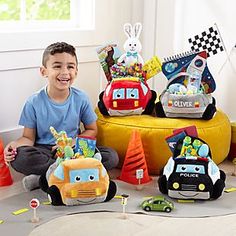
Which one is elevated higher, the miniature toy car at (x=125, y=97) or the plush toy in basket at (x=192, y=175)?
the miniature toy car at (x=125, y=97)

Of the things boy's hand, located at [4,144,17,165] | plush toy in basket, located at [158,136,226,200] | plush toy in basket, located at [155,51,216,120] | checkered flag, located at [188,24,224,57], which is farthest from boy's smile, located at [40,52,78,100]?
checkered flag, located at [188,24,224,57]

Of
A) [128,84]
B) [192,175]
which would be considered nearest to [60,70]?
A: [128,84]

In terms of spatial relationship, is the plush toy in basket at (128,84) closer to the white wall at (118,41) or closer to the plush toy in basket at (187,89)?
the plush toy in basket at (187,89)

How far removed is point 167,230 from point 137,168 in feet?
1.70

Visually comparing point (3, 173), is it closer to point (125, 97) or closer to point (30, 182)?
point (30, 182)

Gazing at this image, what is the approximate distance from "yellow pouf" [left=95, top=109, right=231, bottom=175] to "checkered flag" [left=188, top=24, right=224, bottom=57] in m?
0.47

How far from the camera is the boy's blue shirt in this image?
2363 millimetres

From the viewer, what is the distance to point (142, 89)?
2.53m

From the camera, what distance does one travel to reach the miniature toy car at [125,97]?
249 cm

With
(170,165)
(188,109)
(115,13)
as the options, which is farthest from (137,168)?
(115,13)

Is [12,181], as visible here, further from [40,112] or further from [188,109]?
[188,109]

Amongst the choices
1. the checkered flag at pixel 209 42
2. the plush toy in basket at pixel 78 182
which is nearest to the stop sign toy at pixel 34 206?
the plush toy in basket at pixel 78 182

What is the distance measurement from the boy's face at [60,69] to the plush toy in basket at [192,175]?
59cm

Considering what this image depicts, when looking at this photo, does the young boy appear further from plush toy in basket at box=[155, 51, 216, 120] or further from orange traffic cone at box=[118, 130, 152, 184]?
plush toy in basket at box=[155, 51, 216, 120]
